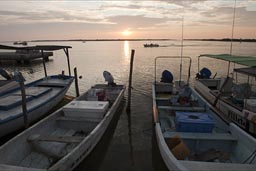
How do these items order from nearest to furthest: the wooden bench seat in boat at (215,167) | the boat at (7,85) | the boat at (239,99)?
the wooden bench seat in boat at (215,167) → the boat at (239,99) → the boat at (7,85)

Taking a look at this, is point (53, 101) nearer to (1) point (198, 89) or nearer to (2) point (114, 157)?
(2) point (114, 157)

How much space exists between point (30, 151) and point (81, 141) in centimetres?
197

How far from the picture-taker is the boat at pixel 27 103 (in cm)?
916

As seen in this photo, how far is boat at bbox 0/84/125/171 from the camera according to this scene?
21.1ft

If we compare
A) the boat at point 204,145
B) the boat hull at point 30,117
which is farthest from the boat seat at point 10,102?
the boat at point 204,145

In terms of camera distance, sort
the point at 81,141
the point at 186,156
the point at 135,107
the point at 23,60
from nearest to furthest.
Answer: the point at 186,156 < the point at 81,141 < the point at 135,107 < the point at 23,60

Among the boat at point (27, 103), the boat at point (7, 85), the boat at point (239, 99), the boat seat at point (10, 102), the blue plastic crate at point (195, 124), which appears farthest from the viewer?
the boat at point (7, 85)

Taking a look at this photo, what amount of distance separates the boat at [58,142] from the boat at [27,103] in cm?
151

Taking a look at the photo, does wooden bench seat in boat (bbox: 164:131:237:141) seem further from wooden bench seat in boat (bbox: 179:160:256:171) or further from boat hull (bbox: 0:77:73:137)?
boat hull (bbox: 0:77:73:137)

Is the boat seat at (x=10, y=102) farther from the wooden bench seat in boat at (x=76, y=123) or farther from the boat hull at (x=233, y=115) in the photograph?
the boat hull at (x=233, y=115)

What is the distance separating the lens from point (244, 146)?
22.8 feet

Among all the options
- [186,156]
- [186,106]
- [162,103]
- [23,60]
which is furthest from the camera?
[23,60]

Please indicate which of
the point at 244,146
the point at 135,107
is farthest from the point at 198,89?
the point at 244,146

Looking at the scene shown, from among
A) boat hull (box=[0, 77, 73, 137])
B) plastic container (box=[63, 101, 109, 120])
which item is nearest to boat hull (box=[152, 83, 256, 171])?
plastic container (box=[63, 101, 109, 120])
